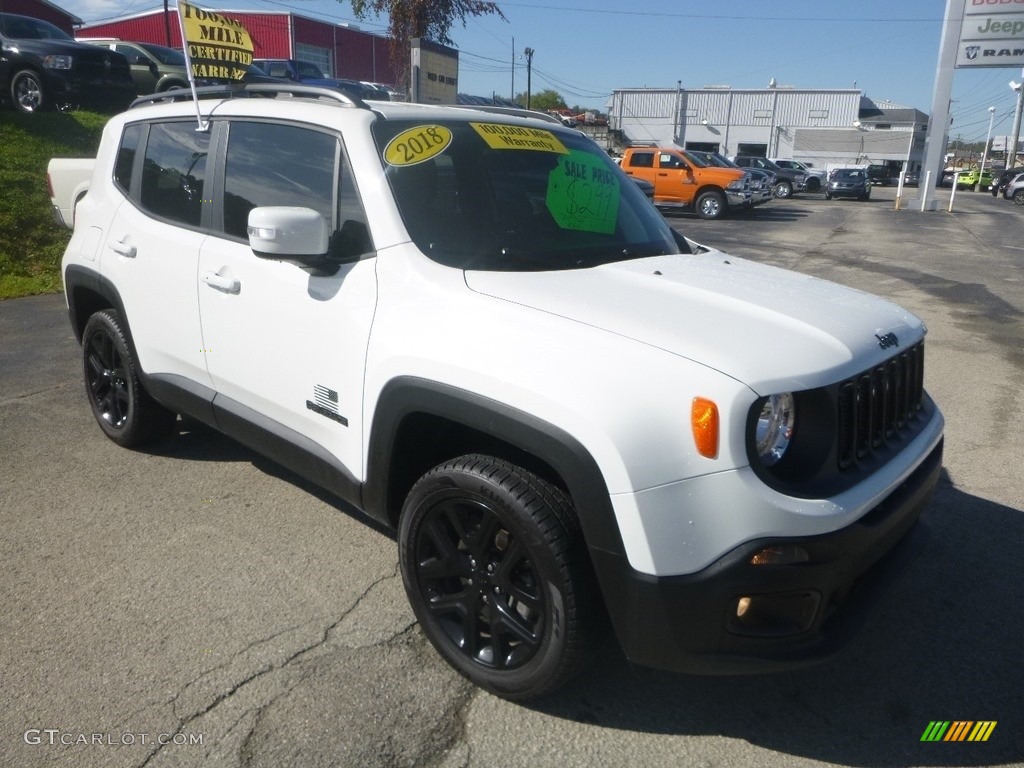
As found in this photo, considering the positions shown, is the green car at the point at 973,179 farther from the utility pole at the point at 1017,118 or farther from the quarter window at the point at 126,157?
the quarter window at the point at 126,157

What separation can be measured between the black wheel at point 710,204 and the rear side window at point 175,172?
19387 mm

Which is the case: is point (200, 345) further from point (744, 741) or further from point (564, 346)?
point (744, 741)

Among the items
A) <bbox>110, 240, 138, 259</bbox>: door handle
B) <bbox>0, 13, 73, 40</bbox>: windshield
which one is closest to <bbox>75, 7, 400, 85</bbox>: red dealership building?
<bbox>0, 13, 73, 40</bbox>: windshield

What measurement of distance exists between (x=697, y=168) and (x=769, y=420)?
20.8m

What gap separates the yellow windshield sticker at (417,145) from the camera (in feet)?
10.2

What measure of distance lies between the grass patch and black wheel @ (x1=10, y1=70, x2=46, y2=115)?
30.4 inches

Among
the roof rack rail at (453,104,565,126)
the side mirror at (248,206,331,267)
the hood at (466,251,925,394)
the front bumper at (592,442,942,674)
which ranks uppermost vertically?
the roof rack rail at (453,104,565,126)

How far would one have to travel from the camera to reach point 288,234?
2863 mm

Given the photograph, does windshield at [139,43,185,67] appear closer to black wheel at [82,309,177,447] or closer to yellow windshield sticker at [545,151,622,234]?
black wheel at [82,309,177,447]

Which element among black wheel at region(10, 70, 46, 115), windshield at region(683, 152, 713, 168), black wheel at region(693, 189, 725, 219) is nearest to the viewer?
black wheel at region(10, 70, 46, 115)

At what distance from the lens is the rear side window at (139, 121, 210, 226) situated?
3.86m

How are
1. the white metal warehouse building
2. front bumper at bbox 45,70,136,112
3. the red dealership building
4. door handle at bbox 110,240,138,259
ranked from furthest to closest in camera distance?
the white metal warehouse building < the red dealership building < front bumper at bbox 45,70,136,112 < door handle at bbox 110,240,138,259

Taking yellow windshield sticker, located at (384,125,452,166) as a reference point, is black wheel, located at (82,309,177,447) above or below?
below

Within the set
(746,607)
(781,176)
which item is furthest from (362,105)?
(781,176)
